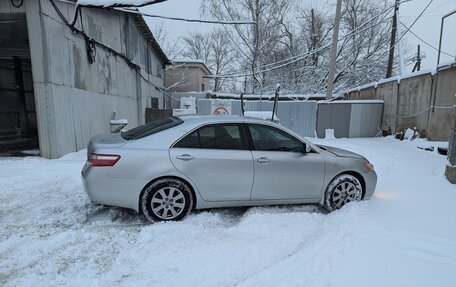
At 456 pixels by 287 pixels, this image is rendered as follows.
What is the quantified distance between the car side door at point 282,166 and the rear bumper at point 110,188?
1600mm

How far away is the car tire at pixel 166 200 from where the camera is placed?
3768 millimetres

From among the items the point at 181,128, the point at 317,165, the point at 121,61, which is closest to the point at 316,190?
the point at 317,165

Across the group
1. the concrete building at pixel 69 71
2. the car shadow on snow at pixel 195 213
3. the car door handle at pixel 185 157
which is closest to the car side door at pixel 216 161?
the car door handle at pixel 185 157

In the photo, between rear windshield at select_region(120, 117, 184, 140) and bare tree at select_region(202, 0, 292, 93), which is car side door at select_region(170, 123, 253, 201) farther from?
bare tree at select_region(202, 0, 292, 93)

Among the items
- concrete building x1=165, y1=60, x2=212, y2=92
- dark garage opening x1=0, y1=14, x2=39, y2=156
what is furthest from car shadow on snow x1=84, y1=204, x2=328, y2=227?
concrete building x1=165, y1=60, x2=212, y2=92

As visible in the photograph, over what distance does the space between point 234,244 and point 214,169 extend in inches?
41.1

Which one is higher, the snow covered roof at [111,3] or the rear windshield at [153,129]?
the snow covered roof at [111,3]

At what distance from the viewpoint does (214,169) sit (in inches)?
153

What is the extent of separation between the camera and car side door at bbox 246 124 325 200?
160 inches

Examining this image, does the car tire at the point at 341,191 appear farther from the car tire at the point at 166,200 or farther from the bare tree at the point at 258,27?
the bare tree at the point at 258,27

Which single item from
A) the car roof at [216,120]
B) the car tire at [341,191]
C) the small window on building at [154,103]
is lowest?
the car tire at [341,191]

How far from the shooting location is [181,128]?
398 centimetres

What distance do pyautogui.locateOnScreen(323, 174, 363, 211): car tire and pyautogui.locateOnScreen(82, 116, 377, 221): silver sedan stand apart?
A: 0.05 ft

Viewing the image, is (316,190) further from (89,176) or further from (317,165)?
(89,176)
